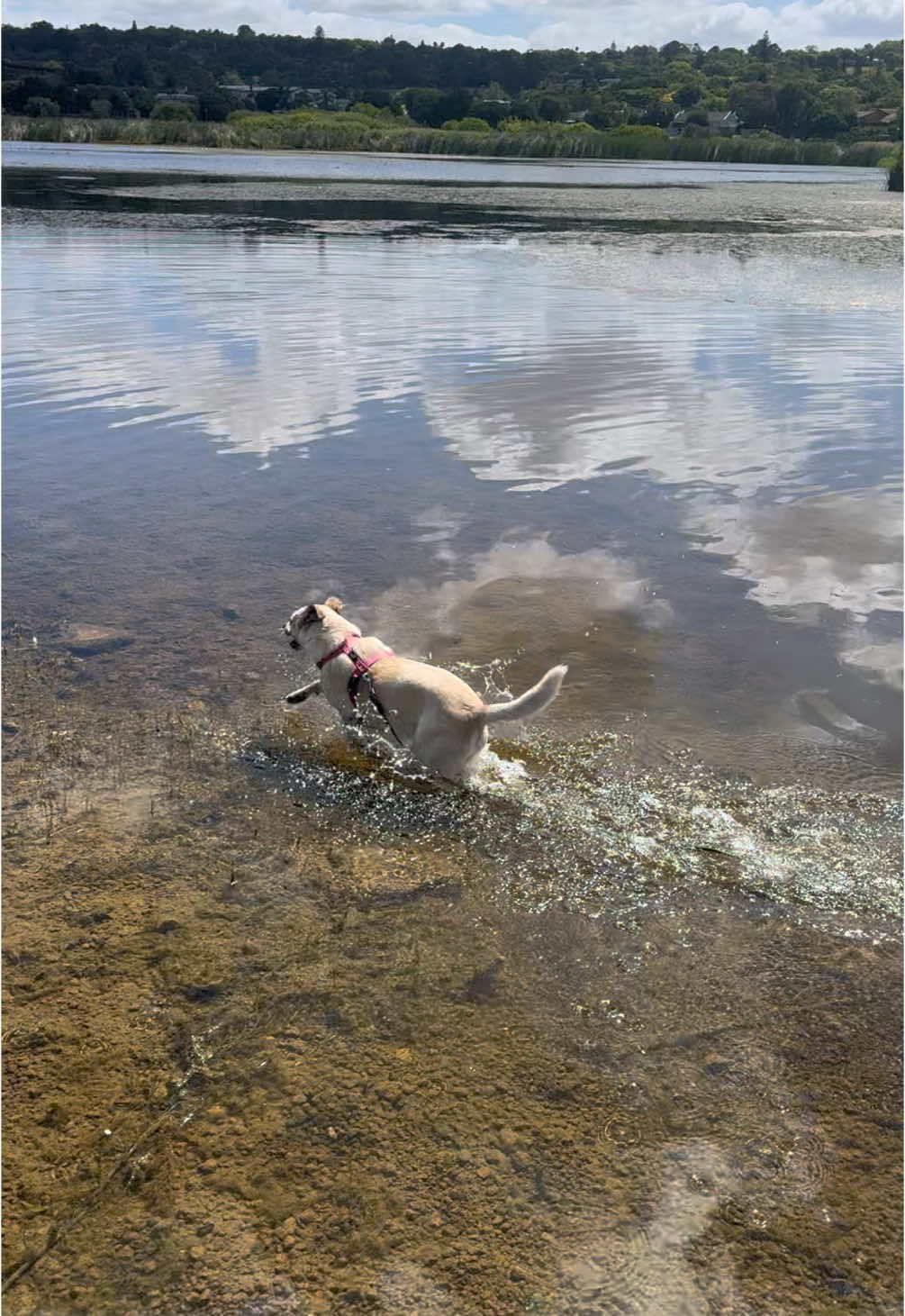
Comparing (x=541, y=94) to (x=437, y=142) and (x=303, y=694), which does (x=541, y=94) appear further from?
(x=303, y=694)

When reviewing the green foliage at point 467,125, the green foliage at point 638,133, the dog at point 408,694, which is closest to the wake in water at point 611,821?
the dog at point 408,694

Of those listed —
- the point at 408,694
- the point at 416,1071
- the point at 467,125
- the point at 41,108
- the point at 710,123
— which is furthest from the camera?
the point at 710,123

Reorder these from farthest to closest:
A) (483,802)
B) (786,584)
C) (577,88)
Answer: (577,88) → (786,584) → (483,802)

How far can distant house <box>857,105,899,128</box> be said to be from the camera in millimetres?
125731

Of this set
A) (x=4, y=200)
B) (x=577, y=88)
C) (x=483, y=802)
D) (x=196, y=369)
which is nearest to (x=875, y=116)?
(x=577, y=88)

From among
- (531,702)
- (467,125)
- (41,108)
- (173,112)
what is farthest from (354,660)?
(467,125)

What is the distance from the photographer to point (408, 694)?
236 inches

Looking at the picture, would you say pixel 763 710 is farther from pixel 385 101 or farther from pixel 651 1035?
pixel 385 101

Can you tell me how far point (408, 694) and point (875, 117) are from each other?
153 metres

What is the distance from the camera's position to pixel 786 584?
28.5 ft

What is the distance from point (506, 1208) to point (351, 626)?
148 inches

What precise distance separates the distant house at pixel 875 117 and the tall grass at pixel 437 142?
49.2 ft

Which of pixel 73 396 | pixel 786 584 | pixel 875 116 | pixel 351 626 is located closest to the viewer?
pixel 351 626

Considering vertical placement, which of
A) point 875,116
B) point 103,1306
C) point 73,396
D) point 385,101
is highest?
point 385,101
